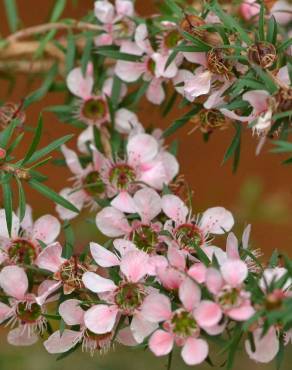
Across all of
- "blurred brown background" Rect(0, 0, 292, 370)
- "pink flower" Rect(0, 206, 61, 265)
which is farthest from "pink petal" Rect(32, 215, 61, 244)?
Answer: "blurred brown background" Rect(0, 0, 292, 370)

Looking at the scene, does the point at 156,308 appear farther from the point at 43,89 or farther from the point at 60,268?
the point at 43,89

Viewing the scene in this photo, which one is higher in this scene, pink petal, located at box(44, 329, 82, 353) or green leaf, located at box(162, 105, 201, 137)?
green leaf, located at box(162, 105, 201, 137)

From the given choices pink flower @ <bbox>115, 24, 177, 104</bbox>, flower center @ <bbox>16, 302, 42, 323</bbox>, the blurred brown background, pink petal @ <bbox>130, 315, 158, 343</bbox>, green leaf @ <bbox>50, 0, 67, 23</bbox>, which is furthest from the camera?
the blurred brown background

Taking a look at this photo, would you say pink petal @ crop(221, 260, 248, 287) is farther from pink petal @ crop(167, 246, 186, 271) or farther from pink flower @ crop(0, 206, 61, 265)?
pink flower @ crop(0, 206, 61, 265)

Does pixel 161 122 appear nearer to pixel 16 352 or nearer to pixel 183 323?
pixel 16 352

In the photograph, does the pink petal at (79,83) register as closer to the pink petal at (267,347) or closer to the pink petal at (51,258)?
the pink petal at (51,258)

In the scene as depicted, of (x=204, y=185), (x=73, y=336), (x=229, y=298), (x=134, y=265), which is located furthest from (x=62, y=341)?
(x=204, y=185)
